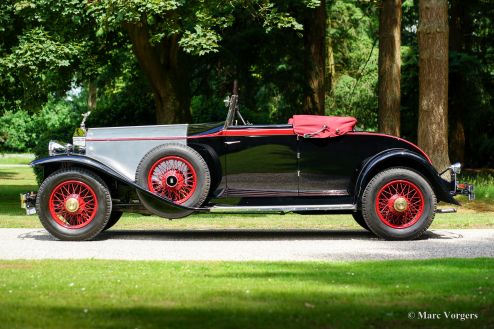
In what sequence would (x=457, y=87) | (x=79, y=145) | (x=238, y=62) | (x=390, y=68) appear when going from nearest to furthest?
(x=79, y=145), (x=390, y=68), (x=238, y=62), (x=457, y=87)

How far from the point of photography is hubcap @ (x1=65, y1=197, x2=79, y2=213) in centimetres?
1055

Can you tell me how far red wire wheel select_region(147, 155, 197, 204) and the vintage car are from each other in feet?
0.04

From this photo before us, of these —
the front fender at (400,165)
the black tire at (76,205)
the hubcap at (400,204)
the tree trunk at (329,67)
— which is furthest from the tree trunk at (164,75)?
the tree trunk at (329,67)

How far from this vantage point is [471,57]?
2558 centimetres

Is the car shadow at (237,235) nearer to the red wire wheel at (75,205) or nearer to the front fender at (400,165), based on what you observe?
the red wire wheel at (75,205)

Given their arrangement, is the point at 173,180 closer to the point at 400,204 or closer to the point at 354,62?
the point at 400,204

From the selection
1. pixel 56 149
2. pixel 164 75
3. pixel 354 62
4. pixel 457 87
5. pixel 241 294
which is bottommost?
pixel 241 294

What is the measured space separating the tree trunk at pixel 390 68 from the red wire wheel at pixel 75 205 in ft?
36.7

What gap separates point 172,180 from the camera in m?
10.5

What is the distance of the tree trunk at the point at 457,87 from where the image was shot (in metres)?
27.0

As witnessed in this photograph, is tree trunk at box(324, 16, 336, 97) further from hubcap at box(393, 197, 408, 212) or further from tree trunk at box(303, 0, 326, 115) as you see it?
hubcap at box(393, 197, 408, 212)

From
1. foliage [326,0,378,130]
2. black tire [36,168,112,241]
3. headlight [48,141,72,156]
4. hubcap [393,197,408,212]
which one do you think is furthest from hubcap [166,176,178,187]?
foliage [326,0,378,130]

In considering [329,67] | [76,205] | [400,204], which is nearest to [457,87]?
[329,67]

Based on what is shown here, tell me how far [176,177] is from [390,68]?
36.4 feet
